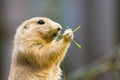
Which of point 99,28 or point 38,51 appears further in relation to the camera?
point 99,28

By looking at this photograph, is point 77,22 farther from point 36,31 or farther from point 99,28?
point 36,31

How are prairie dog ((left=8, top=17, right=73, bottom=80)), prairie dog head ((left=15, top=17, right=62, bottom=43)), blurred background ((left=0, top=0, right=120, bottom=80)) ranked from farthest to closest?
1. blurred background ((left=0, top=0, right=120, bottom=80))
2. prairie dog head ((left=15, top=17, right=62, bottom=43))
3. prairie dog ((left=8, top=17, right=73, bottom=80))

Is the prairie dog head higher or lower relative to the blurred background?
higher

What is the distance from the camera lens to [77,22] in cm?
1592

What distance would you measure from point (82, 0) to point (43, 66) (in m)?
9.24

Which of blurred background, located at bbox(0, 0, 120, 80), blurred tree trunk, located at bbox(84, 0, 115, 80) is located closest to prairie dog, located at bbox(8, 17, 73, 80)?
blurred background, located at bbox(0, 0, 120, 80)

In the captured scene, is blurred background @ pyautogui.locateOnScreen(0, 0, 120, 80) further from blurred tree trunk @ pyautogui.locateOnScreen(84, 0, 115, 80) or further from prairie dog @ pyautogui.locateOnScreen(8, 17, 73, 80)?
prairie dog @ pyautogui.locateOnScreen(8, 17, 73, 80)

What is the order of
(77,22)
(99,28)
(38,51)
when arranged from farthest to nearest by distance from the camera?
(77,22) → (99,28) → (38,51)

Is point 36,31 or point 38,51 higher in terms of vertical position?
point 36,31

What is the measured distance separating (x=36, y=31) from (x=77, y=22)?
9354 mm

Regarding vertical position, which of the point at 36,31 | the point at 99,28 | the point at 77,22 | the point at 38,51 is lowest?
the point at 77,22

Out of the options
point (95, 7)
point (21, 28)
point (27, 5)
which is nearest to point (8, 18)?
point (27, 5)

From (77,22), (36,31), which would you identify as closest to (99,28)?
(77,22)

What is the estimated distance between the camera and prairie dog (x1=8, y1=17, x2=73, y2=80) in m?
6.36
